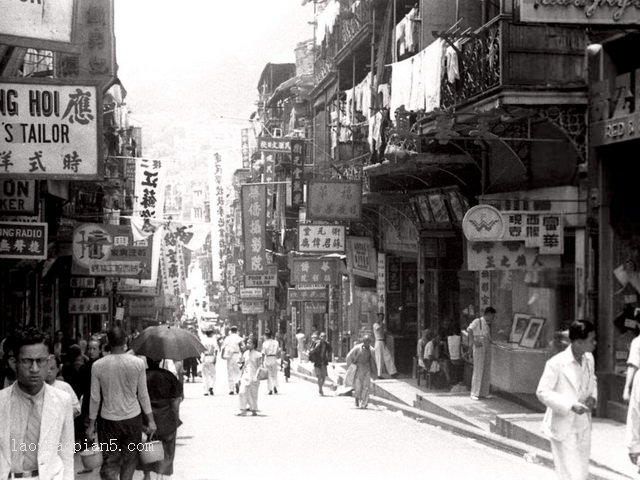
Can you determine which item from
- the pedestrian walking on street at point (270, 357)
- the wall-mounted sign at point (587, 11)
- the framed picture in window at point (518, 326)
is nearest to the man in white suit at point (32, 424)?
the wall-mounted sign at point (587, 11)

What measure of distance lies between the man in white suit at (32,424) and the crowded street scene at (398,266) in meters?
0.01

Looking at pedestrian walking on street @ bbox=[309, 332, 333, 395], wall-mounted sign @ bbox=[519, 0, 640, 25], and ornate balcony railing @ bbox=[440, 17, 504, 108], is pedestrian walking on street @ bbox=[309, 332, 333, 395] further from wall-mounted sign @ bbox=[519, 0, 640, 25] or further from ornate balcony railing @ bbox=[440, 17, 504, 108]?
wall-mounted sign @ bbox=[519, 0, 640, 25]

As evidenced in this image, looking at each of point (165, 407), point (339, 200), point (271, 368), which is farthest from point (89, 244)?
point (165, 407)

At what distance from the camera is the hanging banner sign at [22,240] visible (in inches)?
763

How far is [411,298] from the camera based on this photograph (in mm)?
31750

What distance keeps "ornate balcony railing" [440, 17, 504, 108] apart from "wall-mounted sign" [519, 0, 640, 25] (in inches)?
162

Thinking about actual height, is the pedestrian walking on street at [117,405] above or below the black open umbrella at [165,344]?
below

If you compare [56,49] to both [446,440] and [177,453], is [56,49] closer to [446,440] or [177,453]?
[177,453]

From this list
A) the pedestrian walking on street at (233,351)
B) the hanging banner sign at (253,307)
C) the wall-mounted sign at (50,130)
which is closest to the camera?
the wall-mounted sign at (50,130)

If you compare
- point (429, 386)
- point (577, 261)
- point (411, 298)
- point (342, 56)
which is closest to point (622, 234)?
point (577, 261)

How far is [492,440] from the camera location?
1559 cm

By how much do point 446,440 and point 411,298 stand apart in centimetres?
1555

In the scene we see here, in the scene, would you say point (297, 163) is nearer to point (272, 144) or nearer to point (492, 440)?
point (272, 144)

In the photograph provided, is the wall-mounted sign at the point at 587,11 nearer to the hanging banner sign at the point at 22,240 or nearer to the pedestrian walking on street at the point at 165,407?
the pedestrian walking on street at the point at 165,407
